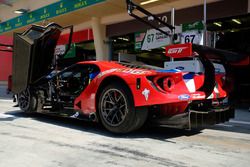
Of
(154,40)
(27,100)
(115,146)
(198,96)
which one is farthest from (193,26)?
(115,146)

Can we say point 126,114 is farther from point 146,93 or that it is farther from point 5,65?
point 5,65

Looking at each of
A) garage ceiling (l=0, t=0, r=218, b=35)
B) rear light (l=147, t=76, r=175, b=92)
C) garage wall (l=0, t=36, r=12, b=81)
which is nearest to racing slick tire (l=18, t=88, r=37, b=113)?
rear light (l=147, t=76, r=175, b=92)

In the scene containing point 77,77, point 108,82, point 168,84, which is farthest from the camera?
point 77,77

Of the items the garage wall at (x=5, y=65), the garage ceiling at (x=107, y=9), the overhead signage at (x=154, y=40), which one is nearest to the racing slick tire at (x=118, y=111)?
the garage ceiling at (x=107, y=9)

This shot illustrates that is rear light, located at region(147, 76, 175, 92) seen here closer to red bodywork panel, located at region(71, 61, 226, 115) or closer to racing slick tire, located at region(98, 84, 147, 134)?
red bodywork panel, located at region(71, 61, 226, 115)

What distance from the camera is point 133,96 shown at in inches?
196

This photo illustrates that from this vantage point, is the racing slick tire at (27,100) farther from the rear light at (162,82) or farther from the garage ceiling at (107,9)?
the garage ceiling at (107,9)

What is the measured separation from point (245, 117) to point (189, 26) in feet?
15.6

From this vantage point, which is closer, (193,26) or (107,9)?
(193,26)

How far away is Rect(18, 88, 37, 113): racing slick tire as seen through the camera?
23.1 feet

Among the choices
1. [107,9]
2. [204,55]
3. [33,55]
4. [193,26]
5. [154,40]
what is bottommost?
[204,55]

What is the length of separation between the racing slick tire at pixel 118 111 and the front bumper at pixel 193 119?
34 cm

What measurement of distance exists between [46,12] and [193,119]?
41.4 ft

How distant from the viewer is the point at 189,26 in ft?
38.8
